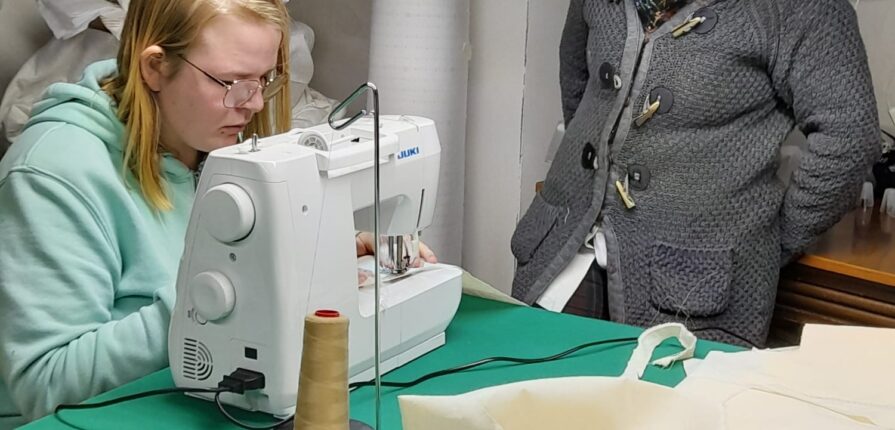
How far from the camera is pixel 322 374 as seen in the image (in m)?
0.90

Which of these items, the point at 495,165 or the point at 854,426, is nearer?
the point at 854,426

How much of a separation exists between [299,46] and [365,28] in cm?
25

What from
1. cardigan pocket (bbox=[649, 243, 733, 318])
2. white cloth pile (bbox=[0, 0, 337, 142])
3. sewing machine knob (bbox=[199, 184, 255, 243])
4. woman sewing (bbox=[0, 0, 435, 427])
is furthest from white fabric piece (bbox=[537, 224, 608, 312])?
white cloth pile (bbox=[0, 0, 337, 142])

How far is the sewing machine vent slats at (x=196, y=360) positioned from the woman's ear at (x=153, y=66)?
1.33 feet

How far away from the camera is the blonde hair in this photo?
133cm

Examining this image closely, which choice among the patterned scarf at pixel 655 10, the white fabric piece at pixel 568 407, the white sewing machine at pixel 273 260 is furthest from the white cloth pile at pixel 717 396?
the patterned scarf at pixel 655 10

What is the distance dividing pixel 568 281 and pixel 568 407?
41.2 inches

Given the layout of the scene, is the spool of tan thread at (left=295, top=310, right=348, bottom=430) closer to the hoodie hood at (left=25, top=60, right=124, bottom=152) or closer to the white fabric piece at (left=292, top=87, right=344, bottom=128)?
the hoodie hood at (left=25, top=60, right=124, bottom=152)

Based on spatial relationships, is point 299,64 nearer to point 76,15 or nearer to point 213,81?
point 76,15

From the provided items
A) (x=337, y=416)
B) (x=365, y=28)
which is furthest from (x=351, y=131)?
(x=365, y=28)

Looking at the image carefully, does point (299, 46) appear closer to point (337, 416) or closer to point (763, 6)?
point (763, 6)

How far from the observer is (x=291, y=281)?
1.12m

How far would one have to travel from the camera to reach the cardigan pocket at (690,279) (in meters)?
1.91

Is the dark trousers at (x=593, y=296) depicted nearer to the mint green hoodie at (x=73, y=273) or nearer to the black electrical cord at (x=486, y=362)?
the black electrical cord at (x=486, y=362)
